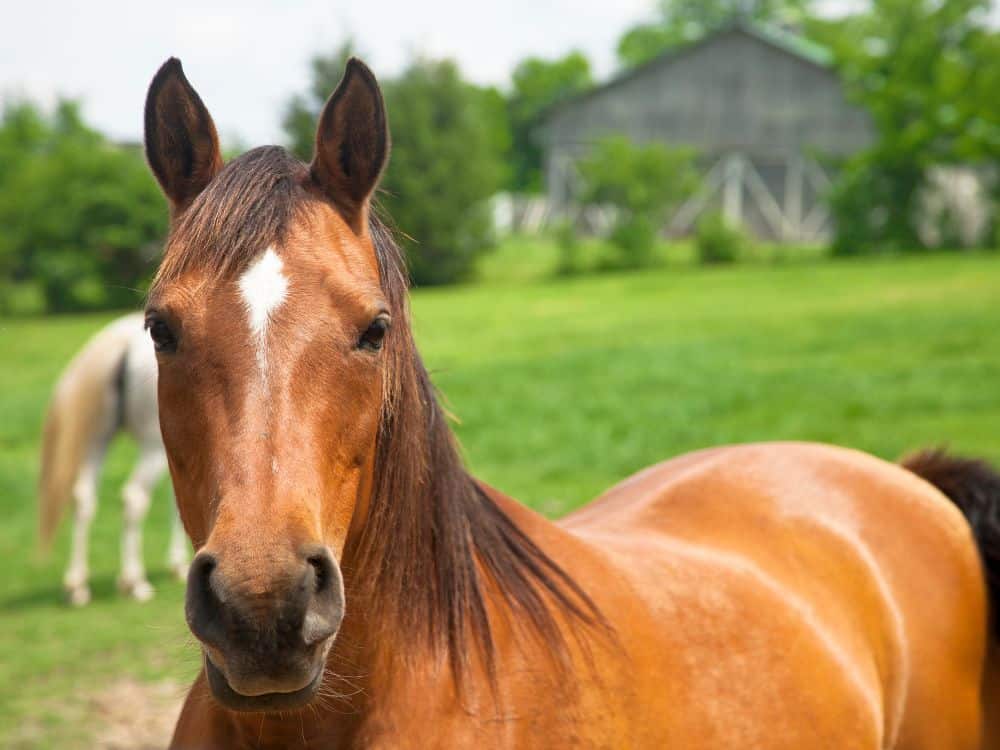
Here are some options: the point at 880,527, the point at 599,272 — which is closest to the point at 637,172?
the point at 599,272

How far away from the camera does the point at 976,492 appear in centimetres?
343

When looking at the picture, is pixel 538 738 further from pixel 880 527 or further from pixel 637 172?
pixel 637 172

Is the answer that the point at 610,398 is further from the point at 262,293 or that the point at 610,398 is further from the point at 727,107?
the point at 727,107

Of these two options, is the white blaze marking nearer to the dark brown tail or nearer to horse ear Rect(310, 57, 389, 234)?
horse ear Rect(310, 57, 389, 234)

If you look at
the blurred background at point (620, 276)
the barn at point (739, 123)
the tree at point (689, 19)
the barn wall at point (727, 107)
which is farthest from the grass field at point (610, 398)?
the tree at point (689, 19)

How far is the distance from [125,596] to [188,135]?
673cm

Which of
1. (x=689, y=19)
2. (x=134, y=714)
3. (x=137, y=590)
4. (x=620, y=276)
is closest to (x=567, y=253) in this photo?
(x=620, y=276)

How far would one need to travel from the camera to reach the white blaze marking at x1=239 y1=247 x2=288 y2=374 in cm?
183

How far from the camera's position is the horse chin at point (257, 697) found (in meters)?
1.69

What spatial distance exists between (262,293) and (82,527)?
728cm

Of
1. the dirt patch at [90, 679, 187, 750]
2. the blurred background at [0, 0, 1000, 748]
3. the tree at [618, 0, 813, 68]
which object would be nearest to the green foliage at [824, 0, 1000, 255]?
the blurred background at [0, 0, 1000, 748]

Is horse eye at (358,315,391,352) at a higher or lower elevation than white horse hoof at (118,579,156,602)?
higher

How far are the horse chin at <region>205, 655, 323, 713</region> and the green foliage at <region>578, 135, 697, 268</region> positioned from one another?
2752 centimetres

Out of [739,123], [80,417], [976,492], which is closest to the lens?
[976,492]
